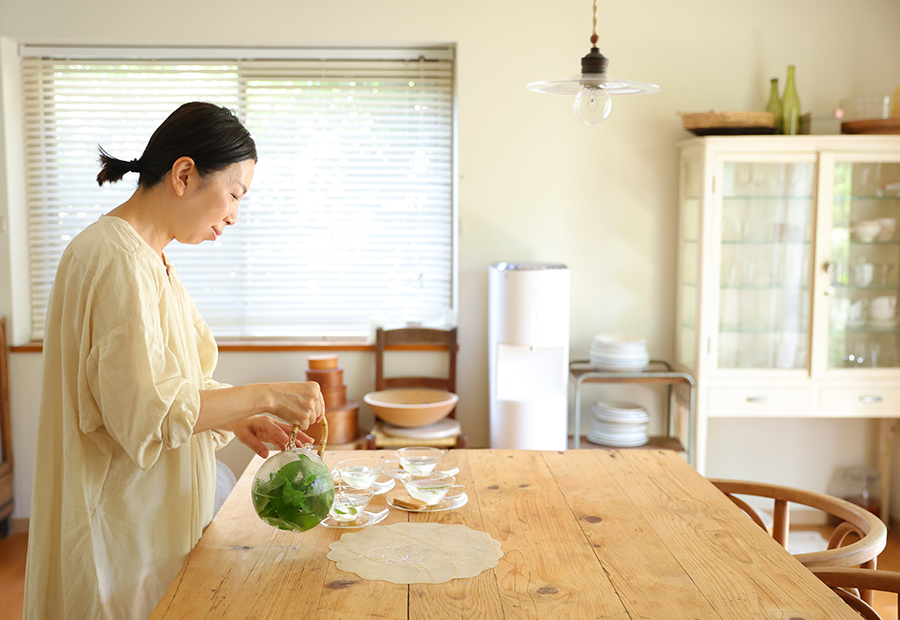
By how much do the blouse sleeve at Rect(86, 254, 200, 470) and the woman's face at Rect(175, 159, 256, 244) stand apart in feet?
0.60

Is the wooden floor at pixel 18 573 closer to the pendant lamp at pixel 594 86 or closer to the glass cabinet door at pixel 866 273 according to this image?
the glass cabinet door at pixel 866 273

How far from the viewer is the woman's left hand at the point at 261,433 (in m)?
1.49

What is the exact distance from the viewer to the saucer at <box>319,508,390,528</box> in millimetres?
1508

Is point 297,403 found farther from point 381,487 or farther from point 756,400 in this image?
point 756,400

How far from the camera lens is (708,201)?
322cm

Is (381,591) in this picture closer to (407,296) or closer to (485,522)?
(485,522)

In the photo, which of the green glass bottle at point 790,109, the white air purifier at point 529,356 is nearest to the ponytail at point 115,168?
the white air purifier at point 529,356

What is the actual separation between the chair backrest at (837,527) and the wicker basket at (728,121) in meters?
1.71

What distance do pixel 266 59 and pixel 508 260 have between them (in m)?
1.46

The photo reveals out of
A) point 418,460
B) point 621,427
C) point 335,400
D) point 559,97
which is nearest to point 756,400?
point 621,427

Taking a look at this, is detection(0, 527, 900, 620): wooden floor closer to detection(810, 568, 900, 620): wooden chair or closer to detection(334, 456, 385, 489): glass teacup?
detection(810, 568, 900, 620): wooden chair

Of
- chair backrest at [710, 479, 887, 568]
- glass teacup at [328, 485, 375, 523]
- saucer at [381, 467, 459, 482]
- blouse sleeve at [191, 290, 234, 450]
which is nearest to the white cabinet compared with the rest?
chair backrest at [710, 479, 887, 568]

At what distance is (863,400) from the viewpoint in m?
3.31

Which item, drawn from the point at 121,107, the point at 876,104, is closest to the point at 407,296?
the point at 121,107
